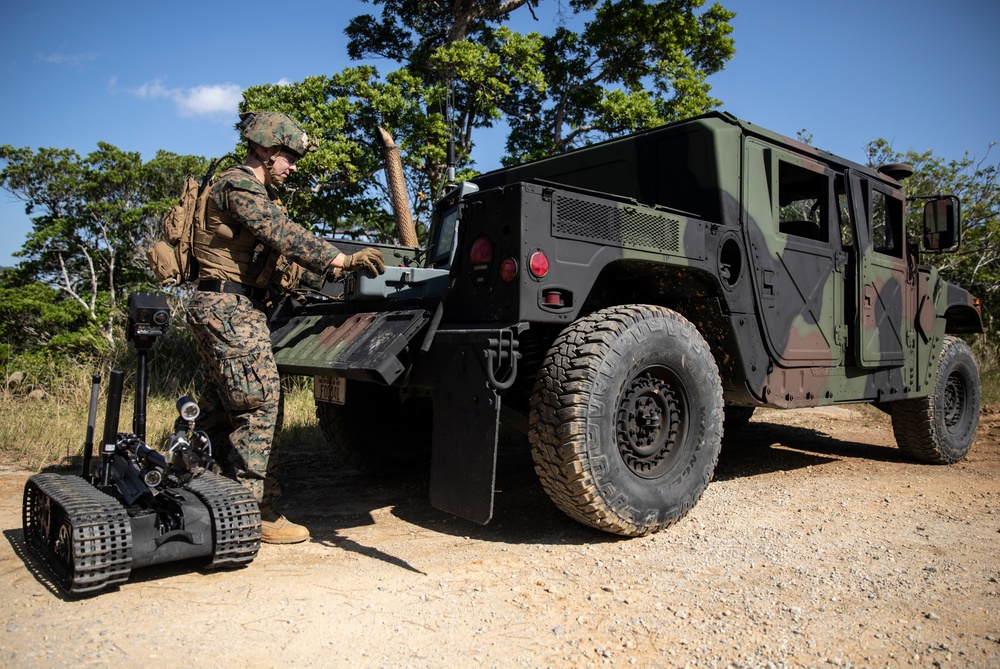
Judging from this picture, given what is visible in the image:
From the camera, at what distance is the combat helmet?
3.66m

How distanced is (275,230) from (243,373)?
0.69 m

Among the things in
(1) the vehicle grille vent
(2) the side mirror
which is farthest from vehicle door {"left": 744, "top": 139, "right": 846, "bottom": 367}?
(2) the side mirror

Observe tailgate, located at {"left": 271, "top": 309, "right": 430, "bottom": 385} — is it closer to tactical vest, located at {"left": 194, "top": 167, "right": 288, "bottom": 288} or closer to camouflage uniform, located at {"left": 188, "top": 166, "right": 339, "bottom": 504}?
camouflage uniform, located at {"left": 188, "top": 166, "right": 339, "bottom": 504}

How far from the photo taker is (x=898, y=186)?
580 cm

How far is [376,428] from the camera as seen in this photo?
499 cm

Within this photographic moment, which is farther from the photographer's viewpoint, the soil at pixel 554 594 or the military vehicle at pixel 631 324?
the military vehicle at pixel 631 324

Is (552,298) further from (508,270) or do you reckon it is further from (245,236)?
(245,236)

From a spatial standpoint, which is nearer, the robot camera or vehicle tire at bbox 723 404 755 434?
the robot camera

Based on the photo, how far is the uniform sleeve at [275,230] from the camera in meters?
3.50

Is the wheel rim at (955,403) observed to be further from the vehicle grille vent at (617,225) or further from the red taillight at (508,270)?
the red taillight at (508,270)

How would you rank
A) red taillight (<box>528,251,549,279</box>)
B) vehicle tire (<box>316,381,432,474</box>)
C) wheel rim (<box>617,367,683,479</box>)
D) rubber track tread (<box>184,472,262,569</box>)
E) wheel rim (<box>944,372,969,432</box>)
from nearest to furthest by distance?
1. rubber track tread (<box>184,472,262,569</box>)
2. red taillight (<box>528,251,549,279</box>)
3. wheel rim (<box>617,367,683,479</box>)
4. vehicle tire (<box>316,381,432,474</box>)
5. wheel rim (<box>944,372,969,432</box>)

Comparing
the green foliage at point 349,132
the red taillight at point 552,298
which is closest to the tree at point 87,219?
the green foliage at point 349,132

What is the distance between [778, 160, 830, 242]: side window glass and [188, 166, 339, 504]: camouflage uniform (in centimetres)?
316

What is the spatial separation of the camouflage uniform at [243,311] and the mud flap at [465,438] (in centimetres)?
85
